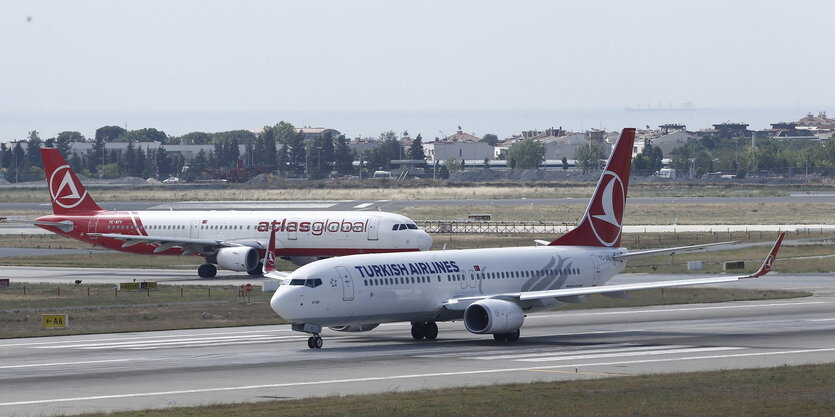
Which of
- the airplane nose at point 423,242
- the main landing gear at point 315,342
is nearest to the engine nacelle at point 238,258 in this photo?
the airplane nose at point 423,242

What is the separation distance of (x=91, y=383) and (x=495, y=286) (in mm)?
18056

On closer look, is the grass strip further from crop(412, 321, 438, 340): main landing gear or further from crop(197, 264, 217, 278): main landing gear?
crop(197, 264, 217, 278): main landing gear

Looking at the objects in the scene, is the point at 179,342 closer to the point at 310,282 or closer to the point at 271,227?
the point at 310,282

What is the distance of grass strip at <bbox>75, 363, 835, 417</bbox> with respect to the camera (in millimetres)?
29969

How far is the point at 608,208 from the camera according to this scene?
2188 inches

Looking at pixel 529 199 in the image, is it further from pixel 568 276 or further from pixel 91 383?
pixel 91 383

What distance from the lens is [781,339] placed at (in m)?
47.8

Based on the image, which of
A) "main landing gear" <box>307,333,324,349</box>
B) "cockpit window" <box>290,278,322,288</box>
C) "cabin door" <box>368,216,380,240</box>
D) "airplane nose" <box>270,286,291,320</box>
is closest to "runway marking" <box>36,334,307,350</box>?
"main landing gear" <box>307,333,324,349</box>

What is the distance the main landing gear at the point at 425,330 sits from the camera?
159 feet

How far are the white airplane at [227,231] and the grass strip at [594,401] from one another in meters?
42.3

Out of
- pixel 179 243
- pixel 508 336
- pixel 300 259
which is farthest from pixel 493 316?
pixel 179 243

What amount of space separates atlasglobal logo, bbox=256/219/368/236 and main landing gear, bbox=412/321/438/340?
96.8ft

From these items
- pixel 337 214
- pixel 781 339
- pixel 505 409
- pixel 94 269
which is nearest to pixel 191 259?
pixel 94 269

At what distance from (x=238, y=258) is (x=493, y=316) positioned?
3612 cm
